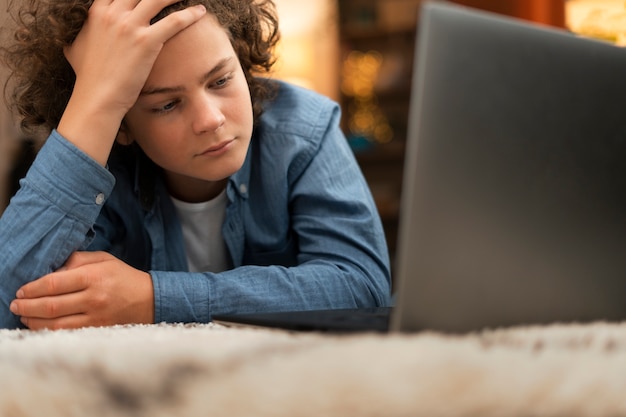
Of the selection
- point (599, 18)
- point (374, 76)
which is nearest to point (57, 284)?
point (599, 18)

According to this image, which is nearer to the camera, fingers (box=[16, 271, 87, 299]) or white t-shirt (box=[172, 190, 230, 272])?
fingers (box=[16, 271, 87, 299])

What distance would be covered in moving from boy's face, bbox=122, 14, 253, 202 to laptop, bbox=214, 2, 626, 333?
1.34ft

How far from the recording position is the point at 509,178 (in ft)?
1.74

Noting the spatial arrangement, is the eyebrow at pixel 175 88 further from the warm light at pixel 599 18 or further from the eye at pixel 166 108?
the warm light at pixel 599 18

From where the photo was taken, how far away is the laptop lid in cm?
49

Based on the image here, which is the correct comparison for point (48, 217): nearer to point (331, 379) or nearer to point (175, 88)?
point (175, 88)

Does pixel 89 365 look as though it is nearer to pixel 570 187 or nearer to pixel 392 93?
pixel 570 187

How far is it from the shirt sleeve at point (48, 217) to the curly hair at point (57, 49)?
0.66 feet

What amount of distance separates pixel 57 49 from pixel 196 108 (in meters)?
0.27

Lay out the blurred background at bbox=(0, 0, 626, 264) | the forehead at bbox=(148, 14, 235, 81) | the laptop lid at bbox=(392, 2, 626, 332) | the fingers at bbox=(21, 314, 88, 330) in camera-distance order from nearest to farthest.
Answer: the laptop lid at bbox=(392, 2, 626, 332)
the fingers at bbox=(21, 314, 88, 330)
the forehead at bbox=(148, 14, 235, 81)
the blurred background at bbox=(0, 0, 626, 264)

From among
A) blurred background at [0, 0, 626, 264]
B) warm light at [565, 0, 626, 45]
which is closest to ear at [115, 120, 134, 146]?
warm light at [565, 0, 626, 45]

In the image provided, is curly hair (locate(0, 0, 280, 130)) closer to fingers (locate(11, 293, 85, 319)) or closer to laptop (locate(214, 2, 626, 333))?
fingers (locate(11, 293, 85, 319))

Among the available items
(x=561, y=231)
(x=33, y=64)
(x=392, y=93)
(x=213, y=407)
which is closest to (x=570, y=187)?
(x=561, y=231)

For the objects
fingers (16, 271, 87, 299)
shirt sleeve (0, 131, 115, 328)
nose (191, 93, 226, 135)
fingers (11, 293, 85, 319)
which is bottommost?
fingers (11, 293, 85, 319)
